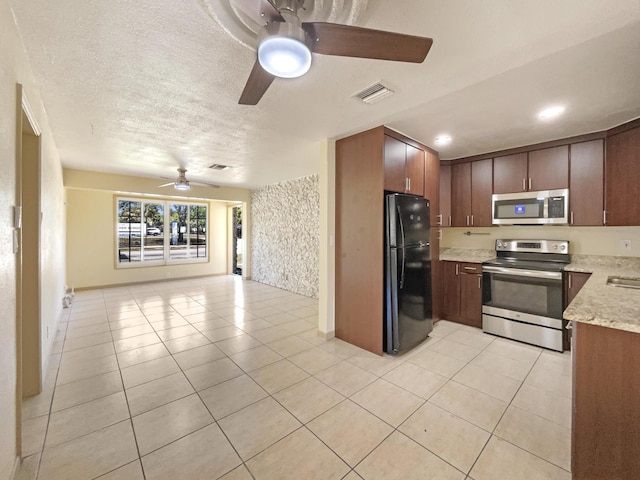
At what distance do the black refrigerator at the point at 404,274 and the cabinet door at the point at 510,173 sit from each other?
4.26ft

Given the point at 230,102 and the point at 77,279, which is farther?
the point at 77,279

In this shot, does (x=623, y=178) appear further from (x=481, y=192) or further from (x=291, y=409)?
(x=291, y=409)

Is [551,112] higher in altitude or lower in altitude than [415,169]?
higher

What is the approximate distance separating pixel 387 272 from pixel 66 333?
4.05 meters

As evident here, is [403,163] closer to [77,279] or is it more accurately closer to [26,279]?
[26,279]

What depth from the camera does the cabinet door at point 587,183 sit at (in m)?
2.92

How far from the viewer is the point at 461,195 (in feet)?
12.9

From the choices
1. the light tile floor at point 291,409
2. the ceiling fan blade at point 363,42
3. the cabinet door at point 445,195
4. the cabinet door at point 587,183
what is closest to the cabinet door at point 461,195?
the cabinet door at point 445,195

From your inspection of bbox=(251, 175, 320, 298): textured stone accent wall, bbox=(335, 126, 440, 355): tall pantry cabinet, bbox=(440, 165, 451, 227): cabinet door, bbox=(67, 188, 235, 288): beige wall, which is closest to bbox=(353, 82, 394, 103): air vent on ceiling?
bbox=(335, 126, 440, 355): tall pantry cabinet

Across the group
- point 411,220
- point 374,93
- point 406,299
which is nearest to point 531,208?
point 411,220

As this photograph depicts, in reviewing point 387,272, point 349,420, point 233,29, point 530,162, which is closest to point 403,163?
point 387,272

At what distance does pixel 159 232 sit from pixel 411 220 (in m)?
6.61

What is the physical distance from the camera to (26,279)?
2201 millimetres

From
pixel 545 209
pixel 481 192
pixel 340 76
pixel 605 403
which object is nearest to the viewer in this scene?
pixel 605 403
